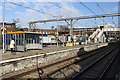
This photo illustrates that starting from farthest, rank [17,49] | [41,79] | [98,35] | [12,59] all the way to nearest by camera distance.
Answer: [98,35], [17,49], [12,59], [41,79]

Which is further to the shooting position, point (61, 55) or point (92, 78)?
point (61, 55)

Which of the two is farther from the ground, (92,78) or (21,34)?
(21,34)

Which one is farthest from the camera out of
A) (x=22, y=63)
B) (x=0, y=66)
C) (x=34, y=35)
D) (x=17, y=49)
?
(x=34, y=35)

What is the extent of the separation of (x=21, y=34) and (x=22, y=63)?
463cm

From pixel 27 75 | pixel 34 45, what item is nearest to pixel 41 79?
pixel 27 75

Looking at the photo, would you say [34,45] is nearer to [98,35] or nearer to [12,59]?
[12,59]

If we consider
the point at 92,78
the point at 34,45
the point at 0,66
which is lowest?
the point at 92,78

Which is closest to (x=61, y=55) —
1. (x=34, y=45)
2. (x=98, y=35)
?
(x=34, y=45)

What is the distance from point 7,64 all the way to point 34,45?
6.41 m

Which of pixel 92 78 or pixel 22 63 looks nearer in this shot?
pixel 92 78

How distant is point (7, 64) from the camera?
7.77 m

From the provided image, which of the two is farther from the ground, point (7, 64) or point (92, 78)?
point (7, 64)

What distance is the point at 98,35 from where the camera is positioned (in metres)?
49.3

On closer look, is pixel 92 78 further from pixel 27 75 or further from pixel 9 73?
pixel 9 73
